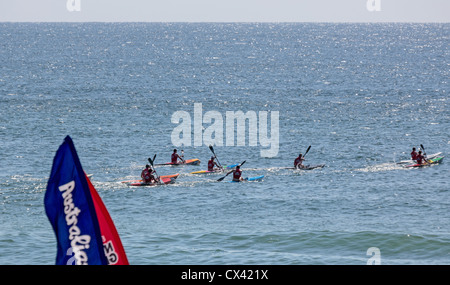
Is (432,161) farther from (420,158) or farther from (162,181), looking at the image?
(162,181)

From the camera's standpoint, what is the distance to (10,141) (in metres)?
67.8

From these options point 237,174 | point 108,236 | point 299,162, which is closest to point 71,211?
point 108,236

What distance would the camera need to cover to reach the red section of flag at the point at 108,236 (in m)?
9.77

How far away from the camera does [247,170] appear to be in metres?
56.0

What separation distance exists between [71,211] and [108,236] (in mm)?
711

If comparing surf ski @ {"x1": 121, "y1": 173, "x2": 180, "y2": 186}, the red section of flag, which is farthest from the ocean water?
the red section of flag

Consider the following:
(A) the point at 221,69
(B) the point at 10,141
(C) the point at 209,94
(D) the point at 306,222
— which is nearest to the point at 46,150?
(B) the point at 10,141

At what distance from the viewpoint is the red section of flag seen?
9.77 metres

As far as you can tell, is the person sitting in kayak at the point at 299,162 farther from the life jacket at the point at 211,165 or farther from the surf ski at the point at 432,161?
the surf ski at the point at 432,161

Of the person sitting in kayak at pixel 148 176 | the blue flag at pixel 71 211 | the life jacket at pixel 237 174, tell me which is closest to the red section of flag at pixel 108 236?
the blue flag at pixel 71 211

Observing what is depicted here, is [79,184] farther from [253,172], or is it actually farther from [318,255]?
[253,172]

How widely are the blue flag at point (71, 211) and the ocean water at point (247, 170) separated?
2023 cm

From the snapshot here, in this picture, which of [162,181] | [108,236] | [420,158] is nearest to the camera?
[108,236]

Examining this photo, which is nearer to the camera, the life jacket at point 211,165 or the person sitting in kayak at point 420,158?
the life jacket at point 211,165
